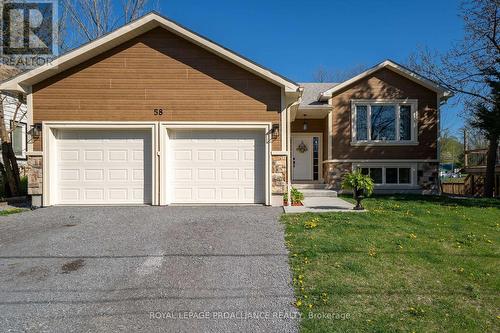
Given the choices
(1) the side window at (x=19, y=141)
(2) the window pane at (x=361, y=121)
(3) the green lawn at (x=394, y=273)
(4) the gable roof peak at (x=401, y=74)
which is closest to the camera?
(3) the green lawn at (x=394, y=273)

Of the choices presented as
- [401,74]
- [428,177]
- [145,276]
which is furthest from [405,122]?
[145,276]

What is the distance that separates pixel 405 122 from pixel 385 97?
1320 millimetres

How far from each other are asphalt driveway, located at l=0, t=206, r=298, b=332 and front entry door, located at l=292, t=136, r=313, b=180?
24.4 ft

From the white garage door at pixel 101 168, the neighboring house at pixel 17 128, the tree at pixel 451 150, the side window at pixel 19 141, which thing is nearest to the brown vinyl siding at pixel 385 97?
the white garage door at pixel 101 168

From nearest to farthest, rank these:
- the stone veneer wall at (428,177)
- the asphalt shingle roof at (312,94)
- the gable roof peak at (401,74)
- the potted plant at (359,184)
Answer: the potted plant at (359,184) < the gable roof peak at (401,74) < the stone veneer wall at (428,177) < the asphalt shingle roof at (312,94)

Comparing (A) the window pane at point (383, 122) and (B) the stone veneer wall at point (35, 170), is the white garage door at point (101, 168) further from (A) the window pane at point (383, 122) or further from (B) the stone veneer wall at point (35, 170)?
(A) the window pane at point (383, 122)

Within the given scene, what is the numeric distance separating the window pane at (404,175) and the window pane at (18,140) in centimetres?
1616

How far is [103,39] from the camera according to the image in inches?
342

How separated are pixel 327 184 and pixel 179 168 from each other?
6621 mm

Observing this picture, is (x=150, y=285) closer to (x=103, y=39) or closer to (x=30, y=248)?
(x=30, y=248)

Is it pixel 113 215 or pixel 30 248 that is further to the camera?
pixel 113 215

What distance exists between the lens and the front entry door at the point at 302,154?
14359 mm

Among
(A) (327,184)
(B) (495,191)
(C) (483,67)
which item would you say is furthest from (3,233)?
(B) (495,191)

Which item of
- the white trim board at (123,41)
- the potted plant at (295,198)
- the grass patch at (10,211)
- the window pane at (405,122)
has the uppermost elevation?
the white trim board at (123,41)
